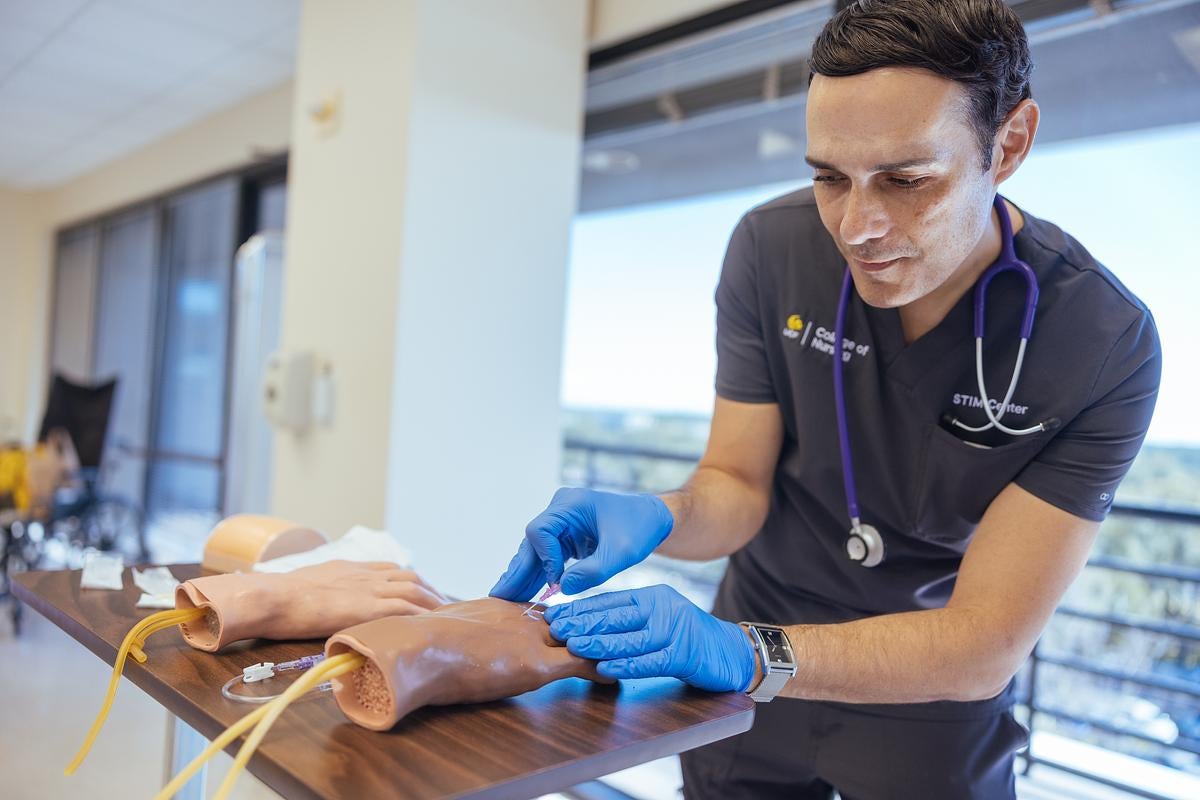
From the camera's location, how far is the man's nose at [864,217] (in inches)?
36.7

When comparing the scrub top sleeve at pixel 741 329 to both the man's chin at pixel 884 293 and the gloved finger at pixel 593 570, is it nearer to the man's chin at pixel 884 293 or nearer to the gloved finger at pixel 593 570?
the man's chin at pixel 884 293

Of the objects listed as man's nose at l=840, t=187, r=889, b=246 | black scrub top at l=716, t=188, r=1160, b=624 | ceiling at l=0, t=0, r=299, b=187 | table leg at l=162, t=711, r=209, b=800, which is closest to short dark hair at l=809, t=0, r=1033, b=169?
man's nose at l=840, t=187, r=889, b=246

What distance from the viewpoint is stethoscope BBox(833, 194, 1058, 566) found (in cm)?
106

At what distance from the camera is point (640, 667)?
2.50 ft

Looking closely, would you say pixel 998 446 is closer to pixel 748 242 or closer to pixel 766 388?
pixel 766 388

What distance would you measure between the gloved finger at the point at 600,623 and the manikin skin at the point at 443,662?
16 millimetres

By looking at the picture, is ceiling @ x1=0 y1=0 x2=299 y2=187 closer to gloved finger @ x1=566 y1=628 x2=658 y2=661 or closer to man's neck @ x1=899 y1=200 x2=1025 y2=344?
man's neck @ x1=899 y1=200 x2=1025 y2=344

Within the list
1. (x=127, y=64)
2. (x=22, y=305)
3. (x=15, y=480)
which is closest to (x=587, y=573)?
(x=15, y=480)

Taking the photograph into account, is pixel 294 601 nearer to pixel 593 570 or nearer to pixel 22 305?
pixel 593 570

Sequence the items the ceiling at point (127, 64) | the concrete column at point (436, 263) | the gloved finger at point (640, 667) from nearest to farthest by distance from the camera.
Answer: the gloved finger at point (640, 667) → the concrete column at point (436, 263) → the ceiling at point (127, 64)

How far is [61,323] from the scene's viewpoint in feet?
22.1

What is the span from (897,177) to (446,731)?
707 millimetres

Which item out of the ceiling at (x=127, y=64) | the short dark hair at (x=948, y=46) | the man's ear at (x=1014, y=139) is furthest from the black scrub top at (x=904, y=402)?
the ceiling at (x=127, y=64)

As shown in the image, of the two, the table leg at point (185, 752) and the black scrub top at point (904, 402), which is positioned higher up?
the black scrub top at point (904, 402)
